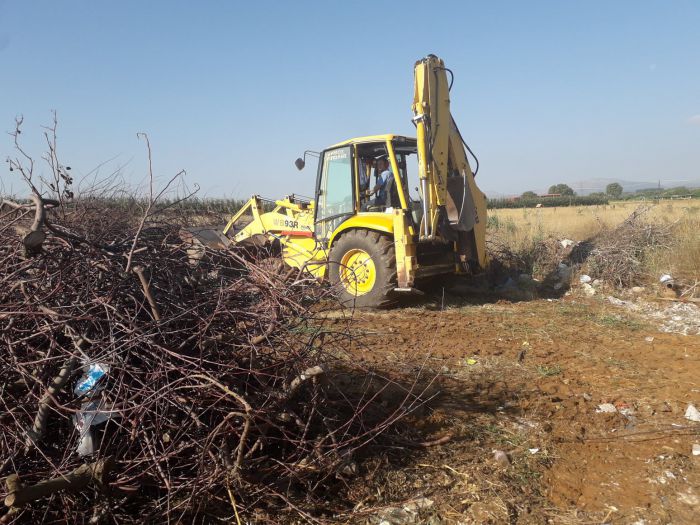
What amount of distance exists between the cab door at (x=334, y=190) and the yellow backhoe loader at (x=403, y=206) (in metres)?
0.01

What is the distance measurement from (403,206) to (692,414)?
166 inches

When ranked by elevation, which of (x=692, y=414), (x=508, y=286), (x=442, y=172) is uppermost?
(x=442, y=172)

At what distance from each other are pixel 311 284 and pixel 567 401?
2289 mm

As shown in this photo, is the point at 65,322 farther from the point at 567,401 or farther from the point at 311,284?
the point at 567,401

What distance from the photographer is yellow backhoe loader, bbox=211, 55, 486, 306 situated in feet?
22.5

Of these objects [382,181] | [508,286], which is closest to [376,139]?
[382,181]

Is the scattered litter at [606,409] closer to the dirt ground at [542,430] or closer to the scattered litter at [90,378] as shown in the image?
the dirt ground at [542,430]

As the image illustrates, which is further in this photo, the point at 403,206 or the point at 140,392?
the point at 403,206

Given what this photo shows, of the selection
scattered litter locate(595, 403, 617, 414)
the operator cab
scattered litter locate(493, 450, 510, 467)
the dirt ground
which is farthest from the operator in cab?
scattered litter locate(493, 450, 510, 467)

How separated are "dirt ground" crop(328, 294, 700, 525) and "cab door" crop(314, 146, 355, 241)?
2.15 meters

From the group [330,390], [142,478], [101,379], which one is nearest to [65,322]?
[101,379]

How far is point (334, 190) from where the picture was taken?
7.62 m

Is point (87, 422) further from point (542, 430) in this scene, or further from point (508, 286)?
point (508, 286)

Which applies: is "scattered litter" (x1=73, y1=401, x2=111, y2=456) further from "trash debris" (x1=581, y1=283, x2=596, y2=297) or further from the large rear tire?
"trash debris" (x1=581, y1=283, x2=596, y2=297)
